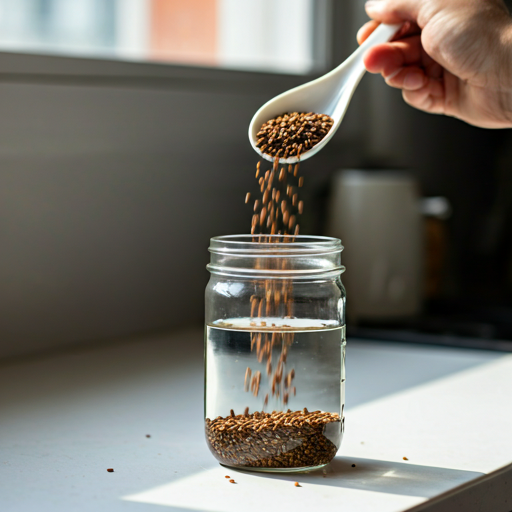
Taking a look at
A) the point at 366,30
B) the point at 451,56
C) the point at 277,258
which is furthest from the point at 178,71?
the point at 277,258

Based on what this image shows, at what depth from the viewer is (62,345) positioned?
1.41 meters

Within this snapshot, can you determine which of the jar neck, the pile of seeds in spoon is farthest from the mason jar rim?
the pile of seeds in spoon

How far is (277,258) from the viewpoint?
81cm

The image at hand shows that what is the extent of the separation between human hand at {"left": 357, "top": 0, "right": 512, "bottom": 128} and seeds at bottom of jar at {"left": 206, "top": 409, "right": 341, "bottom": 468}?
0.53 meters

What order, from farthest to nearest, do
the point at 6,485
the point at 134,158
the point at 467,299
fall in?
the point at 467,299
the point at 134,158
the point at 6,485

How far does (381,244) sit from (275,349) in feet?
2.99

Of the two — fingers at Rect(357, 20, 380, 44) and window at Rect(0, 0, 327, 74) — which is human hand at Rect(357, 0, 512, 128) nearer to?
fingers at Rect(357, 20, 380, 44)

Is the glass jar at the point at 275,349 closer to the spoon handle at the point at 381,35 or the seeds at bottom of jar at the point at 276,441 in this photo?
the seeds at bottom of jar at the point at 276,441

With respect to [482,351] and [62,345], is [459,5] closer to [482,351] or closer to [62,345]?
[482,351]

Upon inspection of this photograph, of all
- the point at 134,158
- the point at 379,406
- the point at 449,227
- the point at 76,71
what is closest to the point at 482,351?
the point at 379,406

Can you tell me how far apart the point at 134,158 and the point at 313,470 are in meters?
0.87

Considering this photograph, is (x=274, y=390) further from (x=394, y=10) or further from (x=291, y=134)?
(x=394, y=10)

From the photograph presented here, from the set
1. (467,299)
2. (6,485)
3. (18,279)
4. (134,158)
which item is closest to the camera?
(6,485)

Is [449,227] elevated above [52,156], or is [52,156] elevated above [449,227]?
[52,156]
